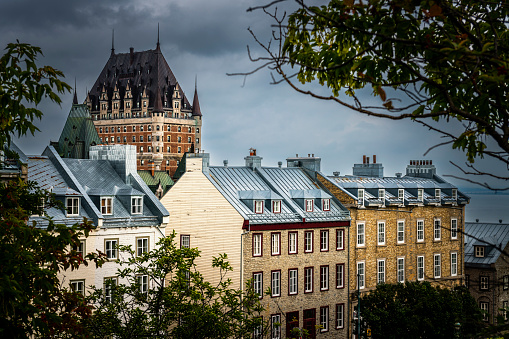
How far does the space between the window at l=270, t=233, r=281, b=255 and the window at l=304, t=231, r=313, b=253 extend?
2589 millimetres

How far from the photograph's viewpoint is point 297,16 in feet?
33.1

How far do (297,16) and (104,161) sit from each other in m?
36.9

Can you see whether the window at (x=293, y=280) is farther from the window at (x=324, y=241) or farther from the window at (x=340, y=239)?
the window at (x=340, y=239)

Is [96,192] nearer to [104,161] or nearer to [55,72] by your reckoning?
[104,161]

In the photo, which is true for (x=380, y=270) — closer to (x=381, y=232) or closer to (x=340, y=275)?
(x=381, y=232)

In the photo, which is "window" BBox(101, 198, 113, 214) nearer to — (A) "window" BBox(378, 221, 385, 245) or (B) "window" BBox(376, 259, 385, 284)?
(A) "window" BBox(378, 221, 385, 245)

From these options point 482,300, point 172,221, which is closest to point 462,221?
point 482,300

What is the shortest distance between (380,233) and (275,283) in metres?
11.3

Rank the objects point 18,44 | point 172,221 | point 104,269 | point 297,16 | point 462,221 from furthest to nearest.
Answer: point 462,221 < point 172,221 < point 104,269 < point 18,44 < point 297,16

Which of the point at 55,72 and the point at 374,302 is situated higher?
the point at 55,72

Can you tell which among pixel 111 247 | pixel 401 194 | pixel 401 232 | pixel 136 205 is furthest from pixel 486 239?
pixel 111 247

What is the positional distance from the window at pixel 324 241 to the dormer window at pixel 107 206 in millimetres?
16830

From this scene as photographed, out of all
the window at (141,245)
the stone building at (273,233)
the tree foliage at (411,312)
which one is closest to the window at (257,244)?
the stone building at (273,233)

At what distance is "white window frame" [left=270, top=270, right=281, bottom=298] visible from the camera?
1871 inches
